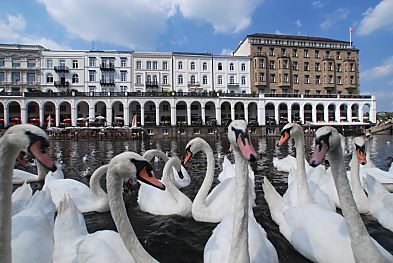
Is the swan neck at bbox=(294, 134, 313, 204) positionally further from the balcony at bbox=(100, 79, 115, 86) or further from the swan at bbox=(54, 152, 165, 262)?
the balcony at bbox=(100, 79, 115, 86)

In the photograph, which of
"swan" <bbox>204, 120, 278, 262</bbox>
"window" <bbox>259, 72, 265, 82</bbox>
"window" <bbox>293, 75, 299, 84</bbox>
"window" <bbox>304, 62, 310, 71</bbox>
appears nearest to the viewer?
"swan" <bbox>204, 120, 278, 262</bbox>

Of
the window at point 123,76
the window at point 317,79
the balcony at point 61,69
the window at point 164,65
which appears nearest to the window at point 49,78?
the balcony at point 61,69

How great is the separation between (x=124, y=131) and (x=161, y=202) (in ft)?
103

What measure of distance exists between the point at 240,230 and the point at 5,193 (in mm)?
2022

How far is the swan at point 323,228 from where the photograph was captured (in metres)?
2.58

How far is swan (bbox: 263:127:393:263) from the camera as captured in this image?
2.58 metres

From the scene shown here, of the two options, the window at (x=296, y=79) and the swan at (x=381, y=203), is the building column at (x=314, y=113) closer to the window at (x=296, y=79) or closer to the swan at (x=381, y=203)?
the window at (x=296, y=79)

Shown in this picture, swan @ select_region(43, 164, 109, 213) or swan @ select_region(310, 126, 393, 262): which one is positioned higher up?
swan @ select_region(310, 126, 393, 262)

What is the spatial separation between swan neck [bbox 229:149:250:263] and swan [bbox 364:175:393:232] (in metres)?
3.23

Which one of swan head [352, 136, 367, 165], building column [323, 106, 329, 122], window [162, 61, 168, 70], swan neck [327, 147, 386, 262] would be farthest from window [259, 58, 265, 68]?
swan neck [327, 147, 386, 262]

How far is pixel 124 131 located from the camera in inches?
1388

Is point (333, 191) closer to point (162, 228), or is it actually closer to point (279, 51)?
point (162, 228)

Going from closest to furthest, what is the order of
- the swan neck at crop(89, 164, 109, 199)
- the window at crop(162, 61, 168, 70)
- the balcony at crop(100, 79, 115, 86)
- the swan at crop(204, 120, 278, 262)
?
the swan at crop(204, 120, 278, 262)
the swan neck at crop(89, 164, 109, 199)
the balcony at crop(100, 79, 115, 86)
the window at crop(162, 61, 168, 70)

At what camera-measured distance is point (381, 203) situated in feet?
14.8
